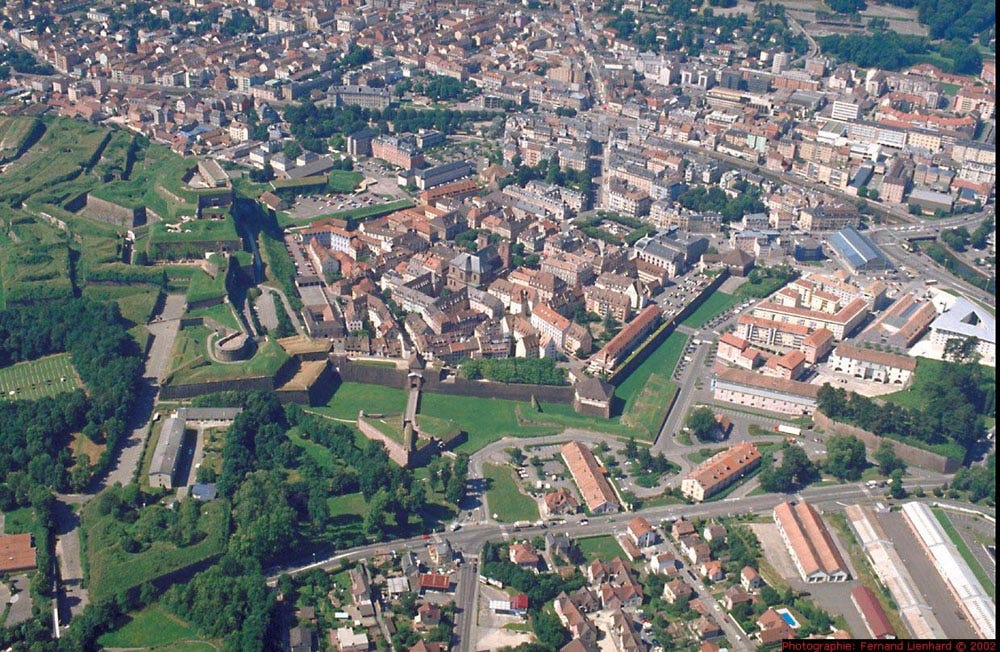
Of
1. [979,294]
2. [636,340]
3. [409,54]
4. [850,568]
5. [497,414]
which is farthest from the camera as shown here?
[409,54]

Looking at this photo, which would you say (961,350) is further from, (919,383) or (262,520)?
(262,520)

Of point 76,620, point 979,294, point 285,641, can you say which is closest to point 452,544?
point 285,641

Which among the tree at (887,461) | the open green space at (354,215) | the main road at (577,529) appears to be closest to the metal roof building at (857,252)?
the tree at (887,461)

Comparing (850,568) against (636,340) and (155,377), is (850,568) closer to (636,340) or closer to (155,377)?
(636,340)

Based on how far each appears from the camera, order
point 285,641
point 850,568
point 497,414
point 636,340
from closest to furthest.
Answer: point 285,641, point 850,568, point 497,414, point 636,340

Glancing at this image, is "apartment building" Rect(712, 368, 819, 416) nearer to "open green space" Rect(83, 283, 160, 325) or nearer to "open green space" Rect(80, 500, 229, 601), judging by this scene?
"open green space" Rect(80, 500, 229, 601)

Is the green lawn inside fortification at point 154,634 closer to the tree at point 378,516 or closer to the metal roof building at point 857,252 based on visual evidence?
the tree at point 378,516

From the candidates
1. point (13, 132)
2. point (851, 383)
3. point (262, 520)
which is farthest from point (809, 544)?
point (13, 132)
